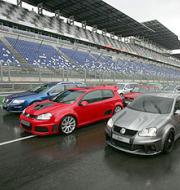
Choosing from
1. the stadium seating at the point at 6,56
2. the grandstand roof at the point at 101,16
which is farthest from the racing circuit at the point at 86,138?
the grandstand roof at the point at 101,16

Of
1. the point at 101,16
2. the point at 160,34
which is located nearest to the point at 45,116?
the point at 101,16

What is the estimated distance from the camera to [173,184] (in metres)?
3.45

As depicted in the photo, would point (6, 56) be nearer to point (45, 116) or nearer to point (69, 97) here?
point (69, 97)

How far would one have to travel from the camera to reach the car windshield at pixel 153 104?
17.3 feet

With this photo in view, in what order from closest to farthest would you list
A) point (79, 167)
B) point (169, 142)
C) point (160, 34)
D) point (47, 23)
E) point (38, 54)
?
point (79, 167)
point (169, 142)
point (38, 54)
point (47, 23)
point (160, 34)

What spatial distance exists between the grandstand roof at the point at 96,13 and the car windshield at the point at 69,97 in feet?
82.3

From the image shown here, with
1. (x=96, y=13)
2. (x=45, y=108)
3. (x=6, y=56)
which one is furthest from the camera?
(x=96, y=13)

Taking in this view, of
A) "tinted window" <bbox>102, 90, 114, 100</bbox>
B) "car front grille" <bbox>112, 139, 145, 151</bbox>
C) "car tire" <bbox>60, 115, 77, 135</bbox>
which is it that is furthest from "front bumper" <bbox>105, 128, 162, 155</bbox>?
"tinted window" <bbox>102, 90, 114, 100</bbox>

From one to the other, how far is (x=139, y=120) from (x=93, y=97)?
9.14 ft

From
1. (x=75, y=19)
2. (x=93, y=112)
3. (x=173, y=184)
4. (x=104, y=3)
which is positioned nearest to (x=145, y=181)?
(x=173, y=184)

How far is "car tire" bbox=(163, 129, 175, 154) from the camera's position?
4.58 m

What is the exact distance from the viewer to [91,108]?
698 centimetres

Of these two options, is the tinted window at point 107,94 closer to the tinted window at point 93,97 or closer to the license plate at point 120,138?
the tinted window at point 93,97

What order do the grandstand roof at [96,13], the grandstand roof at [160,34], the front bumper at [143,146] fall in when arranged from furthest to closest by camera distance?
the grandstand roof at [160,34], the grandstand roof at [96,13], the front bumper at [143,146]
